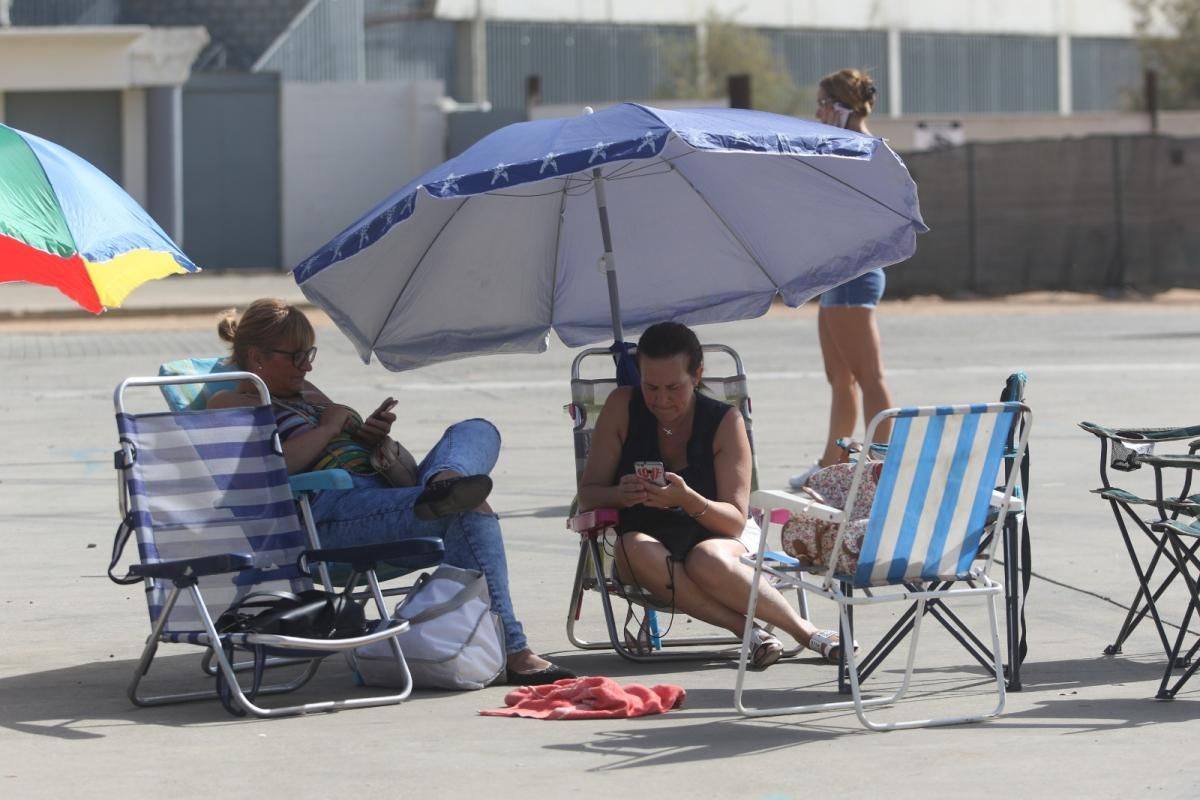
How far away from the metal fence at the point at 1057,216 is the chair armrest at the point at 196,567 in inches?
923

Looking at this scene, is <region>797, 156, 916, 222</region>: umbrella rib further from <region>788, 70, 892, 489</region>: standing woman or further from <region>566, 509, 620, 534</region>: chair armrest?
<region>788, 70, 892, 489</region>: standing woman

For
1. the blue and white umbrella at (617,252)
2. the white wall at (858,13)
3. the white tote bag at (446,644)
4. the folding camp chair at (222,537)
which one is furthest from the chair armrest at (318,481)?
the white wall at (858,13)

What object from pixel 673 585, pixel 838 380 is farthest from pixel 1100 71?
pixel 673 585

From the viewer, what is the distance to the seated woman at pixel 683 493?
639cm

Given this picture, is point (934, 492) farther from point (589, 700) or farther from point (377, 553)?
point (377, 553)

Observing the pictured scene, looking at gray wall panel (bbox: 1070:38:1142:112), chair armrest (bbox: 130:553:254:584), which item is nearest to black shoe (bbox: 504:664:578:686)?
chair armrest (bbox: 130:553:254:584)

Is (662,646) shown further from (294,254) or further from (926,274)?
(294,254)

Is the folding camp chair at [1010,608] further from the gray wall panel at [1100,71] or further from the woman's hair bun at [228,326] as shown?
the gray wall panel at [1100,71]

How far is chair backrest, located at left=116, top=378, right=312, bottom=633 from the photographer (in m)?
6.14

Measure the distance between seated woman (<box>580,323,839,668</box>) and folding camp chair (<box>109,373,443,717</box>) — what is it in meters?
0.70

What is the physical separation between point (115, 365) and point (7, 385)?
7.53 feet

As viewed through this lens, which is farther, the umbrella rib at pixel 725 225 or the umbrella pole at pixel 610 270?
the umbrella rib at pixel 725 225

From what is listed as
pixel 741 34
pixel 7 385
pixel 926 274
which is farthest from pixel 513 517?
pixel 741 34

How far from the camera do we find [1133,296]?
29156 mm
